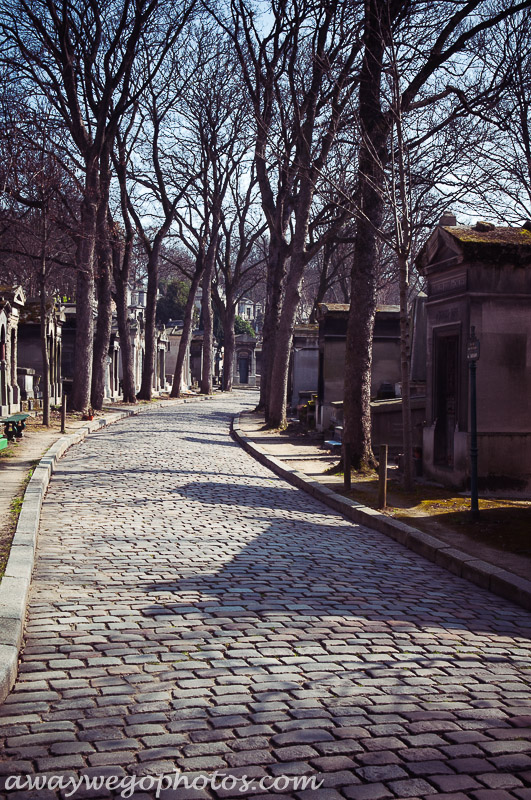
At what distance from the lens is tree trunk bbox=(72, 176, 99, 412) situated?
78.2ft

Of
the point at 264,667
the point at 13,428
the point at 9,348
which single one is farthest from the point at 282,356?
the point at 264,667

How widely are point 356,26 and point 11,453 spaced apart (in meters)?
9.70

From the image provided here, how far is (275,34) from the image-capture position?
21156 mm

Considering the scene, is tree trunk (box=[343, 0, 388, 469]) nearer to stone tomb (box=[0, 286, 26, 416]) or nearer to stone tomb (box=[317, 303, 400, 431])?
stone tomb (box=[317, 303, 400, 431])

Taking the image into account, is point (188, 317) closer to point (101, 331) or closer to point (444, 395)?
point (101, 331)

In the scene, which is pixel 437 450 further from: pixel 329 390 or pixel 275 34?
pixel 275 34

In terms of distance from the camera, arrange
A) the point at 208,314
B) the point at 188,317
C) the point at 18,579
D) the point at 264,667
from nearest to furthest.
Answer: the point at 264,667
the point at 18,579
the point at 188,317
the point at 208,314

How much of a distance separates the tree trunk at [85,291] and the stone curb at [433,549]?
1259 cm

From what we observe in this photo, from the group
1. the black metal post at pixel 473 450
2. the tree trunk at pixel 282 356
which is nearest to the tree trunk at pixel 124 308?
the tree trunk at pixel 282 356

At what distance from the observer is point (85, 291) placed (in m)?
24.2

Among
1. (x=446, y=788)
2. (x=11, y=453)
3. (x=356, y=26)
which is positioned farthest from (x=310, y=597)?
(x=356, y=26)

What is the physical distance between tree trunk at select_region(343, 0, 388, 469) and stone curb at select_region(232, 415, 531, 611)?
4.49ft

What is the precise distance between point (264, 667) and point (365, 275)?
32.8 feet

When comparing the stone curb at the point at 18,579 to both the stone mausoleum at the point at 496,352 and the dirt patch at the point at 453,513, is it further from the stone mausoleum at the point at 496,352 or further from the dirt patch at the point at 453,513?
the stone mausoleum at the point at 496,352
